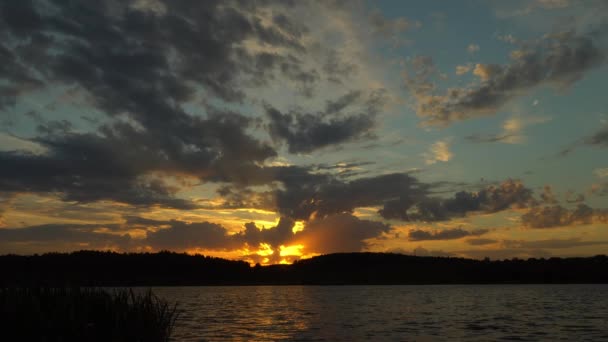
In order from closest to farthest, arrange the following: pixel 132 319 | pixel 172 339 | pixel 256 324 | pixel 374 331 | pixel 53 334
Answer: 1. pixel 53 334
2. pixel 132 319
3. pixel 172 339
4. pixel 374 331
5. pixel 256 324

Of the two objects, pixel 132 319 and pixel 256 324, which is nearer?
pixel 132 319

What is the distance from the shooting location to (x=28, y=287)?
1050 inches

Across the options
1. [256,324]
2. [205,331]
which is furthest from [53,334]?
[256,324]

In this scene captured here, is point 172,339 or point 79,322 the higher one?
point 79,322

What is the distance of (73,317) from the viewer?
23922 millimetres

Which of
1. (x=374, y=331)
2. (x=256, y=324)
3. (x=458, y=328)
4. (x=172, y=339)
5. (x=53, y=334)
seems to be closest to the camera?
(x=53, y=334)

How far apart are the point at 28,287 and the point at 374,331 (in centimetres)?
3438

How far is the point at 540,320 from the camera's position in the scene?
64.2 m

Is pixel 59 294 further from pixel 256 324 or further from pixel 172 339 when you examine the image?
pixel 256 324

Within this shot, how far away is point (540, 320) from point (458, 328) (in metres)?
16.4

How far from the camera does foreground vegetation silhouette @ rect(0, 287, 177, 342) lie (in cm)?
2423

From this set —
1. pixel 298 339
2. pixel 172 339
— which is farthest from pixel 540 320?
pixel 172 339

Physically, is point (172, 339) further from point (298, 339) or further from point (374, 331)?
point (374, 331)

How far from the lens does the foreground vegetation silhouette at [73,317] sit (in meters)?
24.2
